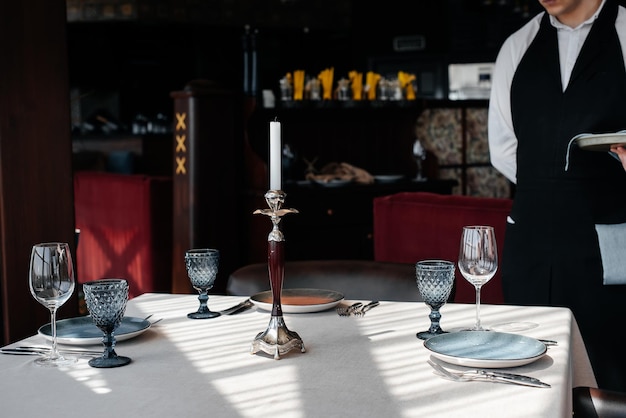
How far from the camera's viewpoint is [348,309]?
1.89 m

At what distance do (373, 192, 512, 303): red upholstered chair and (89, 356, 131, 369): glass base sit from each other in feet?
6.94

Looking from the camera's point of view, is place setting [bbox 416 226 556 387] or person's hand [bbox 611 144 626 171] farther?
person's hand [bbox 611 144 626 171]

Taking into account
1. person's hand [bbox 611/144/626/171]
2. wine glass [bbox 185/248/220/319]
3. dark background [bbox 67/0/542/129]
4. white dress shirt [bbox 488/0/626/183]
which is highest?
dark background [bbox 67/0/542/129]

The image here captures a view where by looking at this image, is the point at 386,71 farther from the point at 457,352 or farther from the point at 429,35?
the point at 457,352

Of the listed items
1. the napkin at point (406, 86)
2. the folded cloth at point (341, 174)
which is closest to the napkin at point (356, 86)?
the napkin at point (406, 86)

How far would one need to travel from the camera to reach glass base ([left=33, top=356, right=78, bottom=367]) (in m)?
1.49

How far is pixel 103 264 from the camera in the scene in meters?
5.50

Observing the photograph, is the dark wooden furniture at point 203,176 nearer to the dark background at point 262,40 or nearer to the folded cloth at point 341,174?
the folded cloth at point 341,174

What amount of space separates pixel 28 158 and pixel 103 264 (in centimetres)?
257

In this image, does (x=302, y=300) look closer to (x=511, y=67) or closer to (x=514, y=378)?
(x=514, y=378)

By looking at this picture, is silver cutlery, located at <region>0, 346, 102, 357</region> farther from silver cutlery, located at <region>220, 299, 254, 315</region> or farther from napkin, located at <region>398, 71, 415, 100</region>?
napkin, located at <region>398, 71, 415, 100</region>

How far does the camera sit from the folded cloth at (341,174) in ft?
18.4

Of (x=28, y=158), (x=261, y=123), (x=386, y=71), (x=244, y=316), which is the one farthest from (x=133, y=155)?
(x=244, y=316)

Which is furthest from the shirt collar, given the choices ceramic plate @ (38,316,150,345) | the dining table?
ceramic plate @ (38,316,150,345)
